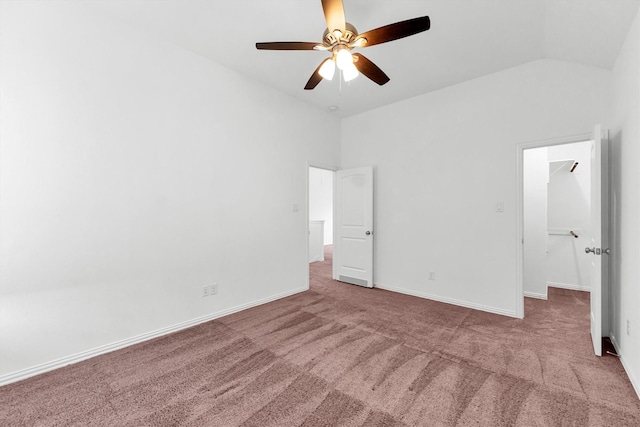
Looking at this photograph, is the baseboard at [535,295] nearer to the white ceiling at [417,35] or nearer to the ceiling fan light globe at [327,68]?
the white ceiling at [417,35]

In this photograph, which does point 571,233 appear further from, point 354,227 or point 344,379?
point 344,379

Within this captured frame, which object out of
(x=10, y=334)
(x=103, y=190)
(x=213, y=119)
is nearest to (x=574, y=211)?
(x=213, y=119)

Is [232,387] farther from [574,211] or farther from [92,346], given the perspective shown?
[574,211]

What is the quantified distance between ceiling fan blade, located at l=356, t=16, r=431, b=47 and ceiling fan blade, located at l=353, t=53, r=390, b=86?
17cm

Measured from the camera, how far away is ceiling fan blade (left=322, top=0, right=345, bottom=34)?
5.34 feet

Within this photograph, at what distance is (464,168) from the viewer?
11.5 feet

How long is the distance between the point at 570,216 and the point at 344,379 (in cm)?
471

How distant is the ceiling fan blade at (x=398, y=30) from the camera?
1.65 m

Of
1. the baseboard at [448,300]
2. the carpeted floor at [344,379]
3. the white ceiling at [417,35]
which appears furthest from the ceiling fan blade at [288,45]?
the baseboard at [448,300]

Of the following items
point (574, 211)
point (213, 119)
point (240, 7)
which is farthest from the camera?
point (574, 211)

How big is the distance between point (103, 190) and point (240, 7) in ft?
6.42

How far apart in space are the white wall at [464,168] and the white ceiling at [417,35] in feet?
0.91

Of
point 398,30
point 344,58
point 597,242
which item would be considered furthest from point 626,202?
point 344,58

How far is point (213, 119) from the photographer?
3105 mm
